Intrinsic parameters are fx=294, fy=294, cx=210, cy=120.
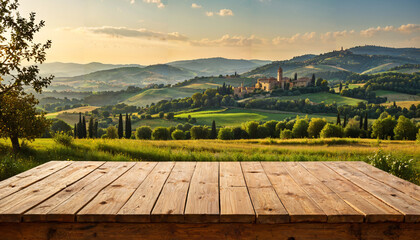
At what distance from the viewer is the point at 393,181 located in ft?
9.31

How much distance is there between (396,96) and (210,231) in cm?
11069

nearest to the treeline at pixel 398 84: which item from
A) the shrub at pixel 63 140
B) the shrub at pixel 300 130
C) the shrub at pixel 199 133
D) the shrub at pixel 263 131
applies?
the shrub at pixel 263 131

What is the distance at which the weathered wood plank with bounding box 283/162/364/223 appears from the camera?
6.42ft

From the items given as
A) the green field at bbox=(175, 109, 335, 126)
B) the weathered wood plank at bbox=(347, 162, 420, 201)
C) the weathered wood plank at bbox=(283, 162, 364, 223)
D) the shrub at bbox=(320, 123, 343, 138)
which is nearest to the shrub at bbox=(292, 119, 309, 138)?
the shrub at bbox=(320, 123, 343, 138)

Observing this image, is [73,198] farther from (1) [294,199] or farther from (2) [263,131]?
(2) [263,131]

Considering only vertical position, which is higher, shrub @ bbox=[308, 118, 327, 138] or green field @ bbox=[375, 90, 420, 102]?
green field @ bbox=[375, 90, 420, 102]

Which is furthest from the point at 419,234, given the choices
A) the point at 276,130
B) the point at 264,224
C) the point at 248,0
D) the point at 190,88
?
the point at 190,88

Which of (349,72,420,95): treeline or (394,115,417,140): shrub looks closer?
(394,115,417,140): shrub

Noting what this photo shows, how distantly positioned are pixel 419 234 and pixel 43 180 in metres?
3.12

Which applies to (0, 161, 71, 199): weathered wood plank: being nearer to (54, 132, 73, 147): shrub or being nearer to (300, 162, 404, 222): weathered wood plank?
(300, 162, 404, 222): weathered wood plank

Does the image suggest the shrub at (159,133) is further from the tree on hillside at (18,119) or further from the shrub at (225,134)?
the tree on hillside at (18,119)

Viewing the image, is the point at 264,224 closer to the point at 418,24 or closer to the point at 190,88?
the point at 190,88

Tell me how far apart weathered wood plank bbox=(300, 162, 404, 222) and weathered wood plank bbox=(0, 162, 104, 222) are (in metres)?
2.33

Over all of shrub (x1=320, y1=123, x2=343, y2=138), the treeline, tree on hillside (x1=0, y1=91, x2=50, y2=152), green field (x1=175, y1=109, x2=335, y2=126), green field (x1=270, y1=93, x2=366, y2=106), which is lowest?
green field (x1=175, y1=109, x2=335, y2=126)
